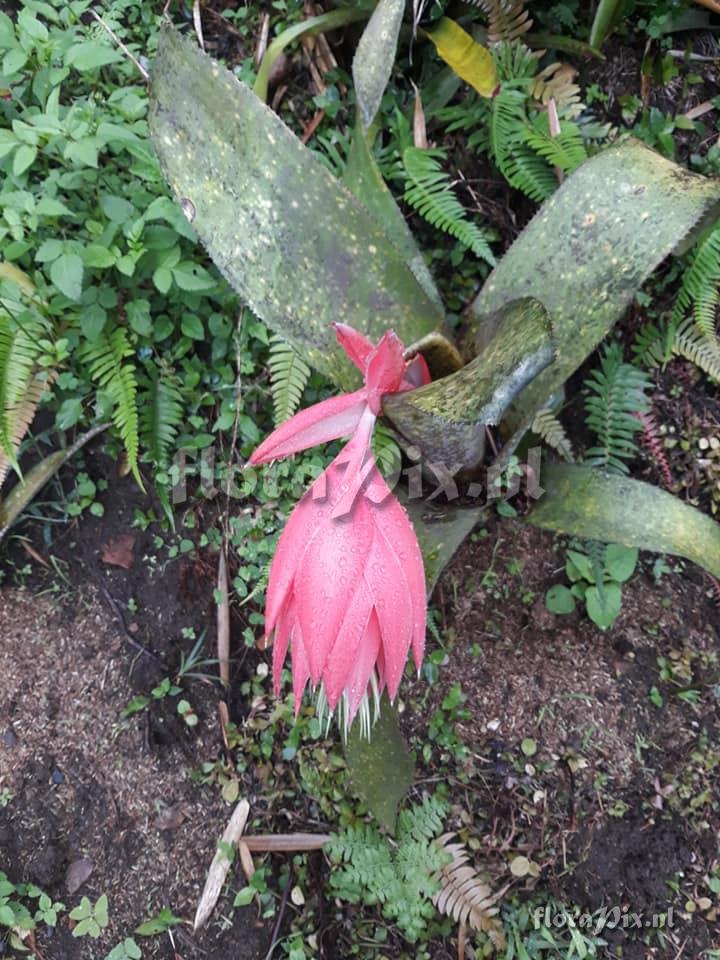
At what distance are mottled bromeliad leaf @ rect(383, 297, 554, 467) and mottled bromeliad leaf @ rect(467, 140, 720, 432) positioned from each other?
14 cm

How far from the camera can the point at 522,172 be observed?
49.1 inches

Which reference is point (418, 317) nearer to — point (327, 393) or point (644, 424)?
point (327, 393)

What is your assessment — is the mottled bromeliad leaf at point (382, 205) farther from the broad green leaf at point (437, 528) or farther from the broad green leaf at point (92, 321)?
the broad green leaf at point (92, 321)

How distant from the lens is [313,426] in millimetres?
801

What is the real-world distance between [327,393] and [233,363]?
185 mm

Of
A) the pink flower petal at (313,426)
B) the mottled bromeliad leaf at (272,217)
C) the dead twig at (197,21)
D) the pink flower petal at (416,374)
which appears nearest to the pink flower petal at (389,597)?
the pink flower petal at (313,426)

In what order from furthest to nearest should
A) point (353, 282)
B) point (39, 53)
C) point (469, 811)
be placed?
1. point (469, 811)
2. point (39, 53)
3. point (353, 282)

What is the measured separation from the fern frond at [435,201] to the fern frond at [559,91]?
20cm

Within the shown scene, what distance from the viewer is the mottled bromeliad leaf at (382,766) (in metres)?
1.10

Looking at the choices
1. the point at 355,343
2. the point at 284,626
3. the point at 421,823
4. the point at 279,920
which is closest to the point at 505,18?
the point at 355,343

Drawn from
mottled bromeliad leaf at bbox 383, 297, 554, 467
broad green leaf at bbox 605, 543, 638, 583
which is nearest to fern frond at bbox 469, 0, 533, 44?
mottled bromeliad leaf at bbox 383, 297, 554, 467

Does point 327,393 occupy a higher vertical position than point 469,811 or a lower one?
higher

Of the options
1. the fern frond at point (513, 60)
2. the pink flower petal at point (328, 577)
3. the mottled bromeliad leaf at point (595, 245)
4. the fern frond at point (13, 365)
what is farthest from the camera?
the fern frond at point (513, 60)

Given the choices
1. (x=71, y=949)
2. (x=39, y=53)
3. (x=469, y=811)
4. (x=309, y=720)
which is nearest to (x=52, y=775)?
(x=71, y=949)
